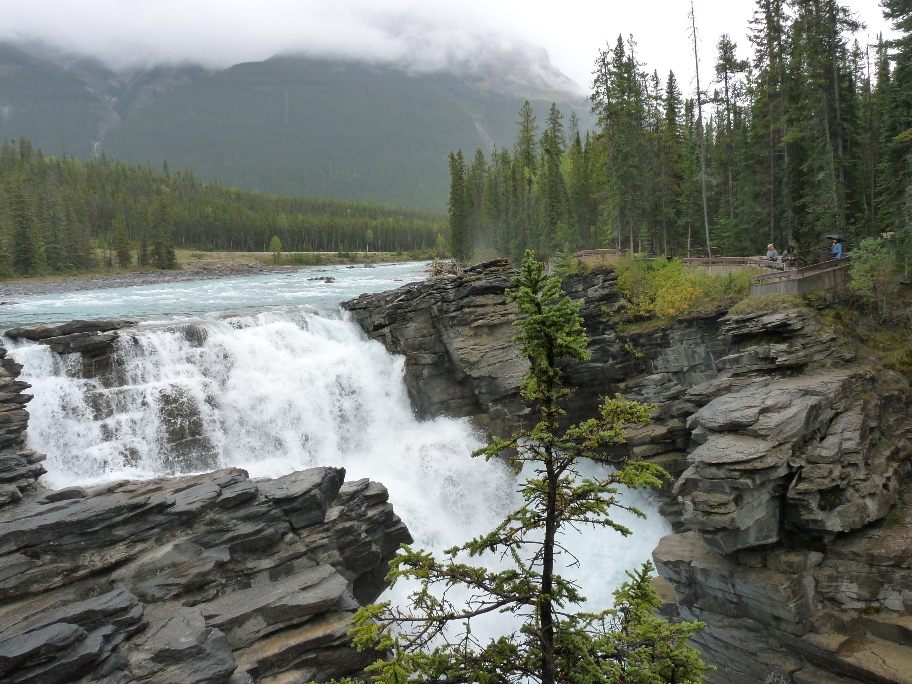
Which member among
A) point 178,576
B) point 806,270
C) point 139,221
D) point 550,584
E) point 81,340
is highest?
point 139,221

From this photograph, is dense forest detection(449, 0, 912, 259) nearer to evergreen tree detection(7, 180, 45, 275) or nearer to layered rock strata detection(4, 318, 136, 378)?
layered rock strata detection(4, 318, 136, 378)

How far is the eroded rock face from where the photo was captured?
11602mm

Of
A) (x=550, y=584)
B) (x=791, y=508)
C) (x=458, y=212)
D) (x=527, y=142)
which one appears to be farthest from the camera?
(x=458, y=212)

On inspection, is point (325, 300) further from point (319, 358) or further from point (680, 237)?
point (680, 237)

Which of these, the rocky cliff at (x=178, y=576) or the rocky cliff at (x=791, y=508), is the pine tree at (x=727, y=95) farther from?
the rocky cliff at (x=178, y=576)

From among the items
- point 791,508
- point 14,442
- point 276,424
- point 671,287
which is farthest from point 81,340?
point 671,287

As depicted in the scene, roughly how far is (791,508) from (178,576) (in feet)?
59.3

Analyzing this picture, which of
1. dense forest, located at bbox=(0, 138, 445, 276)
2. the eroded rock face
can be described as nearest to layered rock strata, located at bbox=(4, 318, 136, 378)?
the eroded rock face

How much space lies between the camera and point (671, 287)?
92.9ft

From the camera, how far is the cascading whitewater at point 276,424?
21.1 metres

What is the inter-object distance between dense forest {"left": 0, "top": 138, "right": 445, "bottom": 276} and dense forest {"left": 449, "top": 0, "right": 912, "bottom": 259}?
248ft

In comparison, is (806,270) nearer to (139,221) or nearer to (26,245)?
(26,245)

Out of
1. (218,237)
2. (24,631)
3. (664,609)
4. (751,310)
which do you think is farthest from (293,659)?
(218,237)

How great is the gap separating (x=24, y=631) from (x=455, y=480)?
17.0 meters
